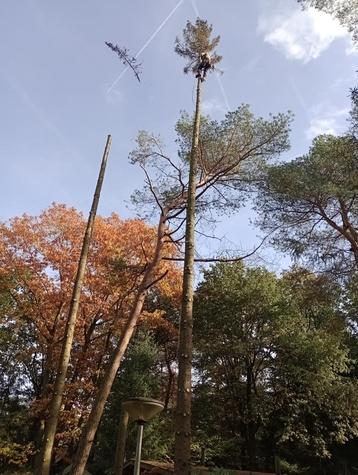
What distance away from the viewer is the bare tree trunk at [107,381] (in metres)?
7.15

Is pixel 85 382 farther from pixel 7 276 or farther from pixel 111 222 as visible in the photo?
pixel 111 222

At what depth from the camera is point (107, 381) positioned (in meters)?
8.12

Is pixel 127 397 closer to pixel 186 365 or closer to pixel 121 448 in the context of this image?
pixel 121 448

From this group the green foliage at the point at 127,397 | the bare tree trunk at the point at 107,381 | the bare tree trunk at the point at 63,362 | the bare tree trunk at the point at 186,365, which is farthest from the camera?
the green foliage at the point at 127,397

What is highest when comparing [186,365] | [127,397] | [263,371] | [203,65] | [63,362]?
[203,65]

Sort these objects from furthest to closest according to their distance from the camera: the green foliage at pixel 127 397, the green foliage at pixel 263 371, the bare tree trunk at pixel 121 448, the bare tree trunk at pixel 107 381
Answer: the green foliage at pixel 263 371 < the green foliage at pixel 127 397 < the bare tree trunk at pixel 121 448 < the bare tree trunk at pixel 107 381

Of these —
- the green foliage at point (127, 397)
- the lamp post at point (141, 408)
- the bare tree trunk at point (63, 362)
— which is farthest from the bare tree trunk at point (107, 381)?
the green foliage at point (127, 397)

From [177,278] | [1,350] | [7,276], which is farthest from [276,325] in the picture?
[1,350]

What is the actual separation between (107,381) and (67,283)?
886cm

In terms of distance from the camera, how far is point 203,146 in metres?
10.5

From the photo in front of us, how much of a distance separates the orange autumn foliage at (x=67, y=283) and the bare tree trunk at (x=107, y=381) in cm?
581

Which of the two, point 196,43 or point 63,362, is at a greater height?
point 196,43

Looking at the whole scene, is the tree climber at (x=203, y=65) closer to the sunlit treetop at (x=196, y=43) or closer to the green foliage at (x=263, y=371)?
the sunlit treetop at (x=196, y=43)

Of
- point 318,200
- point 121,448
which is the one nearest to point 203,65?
point 318,200
